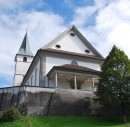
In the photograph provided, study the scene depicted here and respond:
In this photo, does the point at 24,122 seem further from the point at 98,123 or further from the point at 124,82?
the point at 124,82

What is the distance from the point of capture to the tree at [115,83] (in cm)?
2450

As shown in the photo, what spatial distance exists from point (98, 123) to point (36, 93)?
24.0ft

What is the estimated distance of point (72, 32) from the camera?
38750mm

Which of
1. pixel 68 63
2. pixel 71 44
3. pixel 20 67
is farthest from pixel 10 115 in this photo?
pixel 20 67

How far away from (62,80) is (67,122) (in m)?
→ 12.2

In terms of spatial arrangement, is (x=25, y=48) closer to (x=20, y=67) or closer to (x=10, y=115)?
(x=20, y=67)

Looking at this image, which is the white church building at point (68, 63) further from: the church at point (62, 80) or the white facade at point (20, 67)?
the white facade at point (20, 67)

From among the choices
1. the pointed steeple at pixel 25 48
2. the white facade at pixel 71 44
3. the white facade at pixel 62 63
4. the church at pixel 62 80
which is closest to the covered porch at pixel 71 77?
the church at pixel 62 80

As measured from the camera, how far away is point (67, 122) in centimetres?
2284

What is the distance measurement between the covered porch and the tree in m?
5.26

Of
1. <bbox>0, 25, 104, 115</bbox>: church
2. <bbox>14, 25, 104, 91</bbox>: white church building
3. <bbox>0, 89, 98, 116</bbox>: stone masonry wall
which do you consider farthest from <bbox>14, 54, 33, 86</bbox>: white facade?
<bbox>0, 89, 98, 116</bbox>: stone masonry wall

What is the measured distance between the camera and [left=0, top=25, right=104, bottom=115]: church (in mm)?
26516

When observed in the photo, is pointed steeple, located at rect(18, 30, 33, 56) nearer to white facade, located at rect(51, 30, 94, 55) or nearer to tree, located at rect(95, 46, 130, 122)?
white facade, located at rect(51, 30, 94, 55)

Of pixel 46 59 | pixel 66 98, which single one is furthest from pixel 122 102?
pixel 46 59
